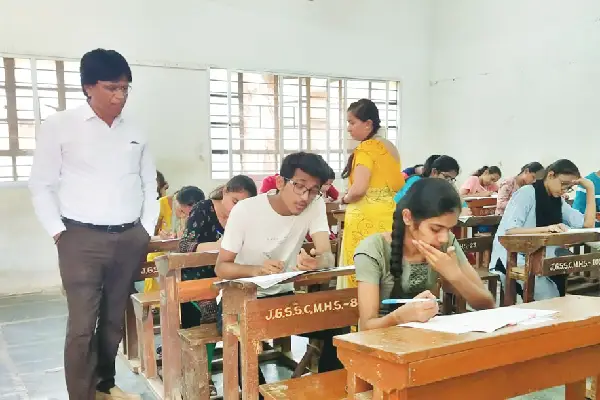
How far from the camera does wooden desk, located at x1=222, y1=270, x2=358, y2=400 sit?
5.97ft

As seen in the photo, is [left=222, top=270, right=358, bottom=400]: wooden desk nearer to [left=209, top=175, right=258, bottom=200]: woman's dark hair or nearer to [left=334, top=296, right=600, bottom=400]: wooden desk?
[left=334, top=296, right=600, bottom=400]: wooden desk

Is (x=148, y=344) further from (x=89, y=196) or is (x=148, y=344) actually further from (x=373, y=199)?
(x=373, y=199)

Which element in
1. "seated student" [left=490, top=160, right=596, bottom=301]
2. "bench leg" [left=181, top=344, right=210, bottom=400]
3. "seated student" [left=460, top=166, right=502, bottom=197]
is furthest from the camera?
"seated student" [left=460, top=166, right=502, bottom=197]

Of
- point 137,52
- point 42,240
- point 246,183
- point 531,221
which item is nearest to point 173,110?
point 137,52

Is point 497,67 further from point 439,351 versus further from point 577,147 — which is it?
point 439,351

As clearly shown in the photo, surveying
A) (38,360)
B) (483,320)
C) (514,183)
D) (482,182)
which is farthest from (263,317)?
(482,182)

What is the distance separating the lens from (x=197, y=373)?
2350 mm

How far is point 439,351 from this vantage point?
1.11 metres

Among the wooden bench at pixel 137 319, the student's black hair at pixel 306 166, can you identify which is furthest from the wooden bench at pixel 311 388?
the wooden bench at pixel 137 319

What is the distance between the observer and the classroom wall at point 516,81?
20.9 ft

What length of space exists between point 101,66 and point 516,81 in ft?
20.3

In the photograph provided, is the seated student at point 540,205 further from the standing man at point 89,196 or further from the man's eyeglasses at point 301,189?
the standing man at point 89,196

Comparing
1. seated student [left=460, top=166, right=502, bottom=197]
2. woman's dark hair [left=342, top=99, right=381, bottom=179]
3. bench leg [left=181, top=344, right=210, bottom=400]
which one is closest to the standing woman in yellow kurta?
woman's dark hair [left=342, top=99, right=381, bottom=179]

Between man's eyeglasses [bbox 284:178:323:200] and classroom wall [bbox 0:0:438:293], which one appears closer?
man's eyeglasses [bbox 284:178:323:200]
